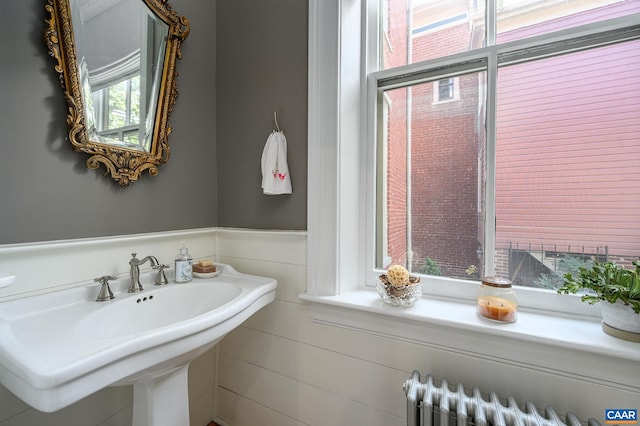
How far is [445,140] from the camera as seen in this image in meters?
1.17

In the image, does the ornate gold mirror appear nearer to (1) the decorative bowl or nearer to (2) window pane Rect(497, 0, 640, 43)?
(1) the decorative bowl

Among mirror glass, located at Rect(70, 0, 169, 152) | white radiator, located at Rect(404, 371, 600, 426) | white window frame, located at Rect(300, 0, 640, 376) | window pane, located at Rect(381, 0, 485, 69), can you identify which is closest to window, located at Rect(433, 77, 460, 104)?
window pane, located at Rect(381, 0, 485, 69)

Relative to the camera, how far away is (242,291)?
109cm

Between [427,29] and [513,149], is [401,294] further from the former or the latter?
[427,29]

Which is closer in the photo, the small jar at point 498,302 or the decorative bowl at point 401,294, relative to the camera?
the small jar at point 498,302

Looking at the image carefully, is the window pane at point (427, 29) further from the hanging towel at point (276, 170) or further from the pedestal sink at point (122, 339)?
the pedestal sink at point (122, 339)

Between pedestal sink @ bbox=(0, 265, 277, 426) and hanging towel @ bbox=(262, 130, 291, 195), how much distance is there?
41cm

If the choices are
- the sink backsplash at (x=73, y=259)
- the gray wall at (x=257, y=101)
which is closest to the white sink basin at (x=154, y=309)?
the sink backsplash at (x=73, y=259)

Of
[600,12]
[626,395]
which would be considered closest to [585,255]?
[626,395]

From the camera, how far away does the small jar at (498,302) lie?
89 cm

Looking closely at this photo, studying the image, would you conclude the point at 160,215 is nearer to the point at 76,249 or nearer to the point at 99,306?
the point at 76,249

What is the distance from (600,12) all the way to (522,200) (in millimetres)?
656

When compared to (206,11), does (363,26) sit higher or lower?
lower

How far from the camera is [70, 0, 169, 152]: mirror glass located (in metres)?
0.99
